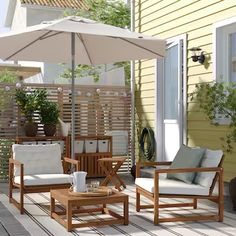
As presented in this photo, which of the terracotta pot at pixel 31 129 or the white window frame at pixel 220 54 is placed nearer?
the white window frame at pixel 220 54

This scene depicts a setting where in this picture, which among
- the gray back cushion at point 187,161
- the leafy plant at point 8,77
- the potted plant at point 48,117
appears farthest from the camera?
the leafy plant at point 8,77

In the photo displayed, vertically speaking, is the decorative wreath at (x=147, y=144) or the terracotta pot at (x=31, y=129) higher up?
the terracotta pot at (x=31, y=129)

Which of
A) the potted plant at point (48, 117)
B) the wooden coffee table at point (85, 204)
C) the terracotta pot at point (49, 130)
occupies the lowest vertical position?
the wooden coffee table at point (85, 204)

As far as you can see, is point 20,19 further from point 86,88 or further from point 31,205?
point 31,205

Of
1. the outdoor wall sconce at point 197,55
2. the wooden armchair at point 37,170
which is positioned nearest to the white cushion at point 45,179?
the wooden armchair at point 37,170

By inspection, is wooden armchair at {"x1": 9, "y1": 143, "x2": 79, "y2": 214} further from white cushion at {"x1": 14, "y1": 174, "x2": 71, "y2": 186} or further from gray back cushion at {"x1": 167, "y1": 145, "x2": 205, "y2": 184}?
gray back cushion at {"x1": 167, "y1": 145, "x2": 205, "y2": 184}

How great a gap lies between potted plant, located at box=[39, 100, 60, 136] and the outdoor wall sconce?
2.80 metres

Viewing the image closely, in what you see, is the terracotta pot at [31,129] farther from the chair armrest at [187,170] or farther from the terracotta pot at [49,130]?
the chair armrest at [187,170]

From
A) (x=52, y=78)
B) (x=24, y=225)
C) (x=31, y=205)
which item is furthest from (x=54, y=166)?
(x=52, y=78)

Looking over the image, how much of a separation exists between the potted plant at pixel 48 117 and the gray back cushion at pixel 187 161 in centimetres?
331

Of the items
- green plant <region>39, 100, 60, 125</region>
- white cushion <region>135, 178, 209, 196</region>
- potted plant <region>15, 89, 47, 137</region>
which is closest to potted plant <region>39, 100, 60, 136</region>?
green plant <region>39, 100, 60, 125</region>

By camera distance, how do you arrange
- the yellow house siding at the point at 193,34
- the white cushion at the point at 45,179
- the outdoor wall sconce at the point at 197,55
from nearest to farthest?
1. the white cushion at the point at 45,179
2. the yellow house siding at the point at 193,34
3. the outdoor wall sconce at the point at 197,55

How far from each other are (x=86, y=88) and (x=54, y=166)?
3124 mm

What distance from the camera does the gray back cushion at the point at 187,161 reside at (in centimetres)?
568
